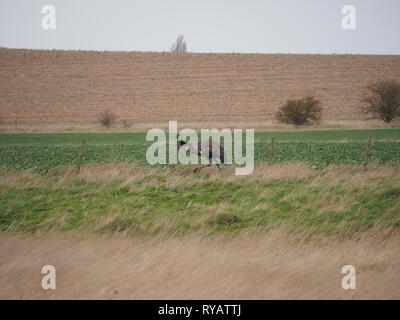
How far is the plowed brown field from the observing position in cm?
5403

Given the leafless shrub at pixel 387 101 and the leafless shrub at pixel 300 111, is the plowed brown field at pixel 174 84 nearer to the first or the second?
the leafless shrub at pixel 387 101

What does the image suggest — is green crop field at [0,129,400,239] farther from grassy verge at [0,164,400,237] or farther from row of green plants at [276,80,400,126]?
row of green plants at [276,80,400,126]

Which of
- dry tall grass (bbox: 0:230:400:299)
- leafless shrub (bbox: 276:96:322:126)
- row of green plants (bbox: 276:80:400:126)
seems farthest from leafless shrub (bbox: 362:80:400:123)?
dry tall grass (bbox: 0:230:400:299)

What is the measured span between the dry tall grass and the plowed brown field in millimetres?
44020

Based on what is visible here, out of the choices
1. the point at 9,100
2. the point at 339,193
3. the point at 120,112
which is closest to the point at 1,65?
the point at 9,100

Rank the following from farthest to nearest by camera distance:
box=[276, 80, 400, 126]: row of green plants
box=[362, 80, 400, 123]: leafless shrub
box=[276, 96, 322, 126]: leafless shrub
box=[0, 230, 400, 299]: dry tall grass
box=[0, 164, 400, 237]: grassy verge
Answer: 1. box=[276, 96, 322, 126]: leafless shrub
2. box=[276, 80, 400, 126]: row of green plants
3. box=[362, 80, 400, 123]: leafless shrub
4. box=[0, 164, 400, 237]: grassy verge
5. box=[0, 230, 400, 299]: dry tall grass

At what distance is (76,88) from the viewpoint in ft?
199

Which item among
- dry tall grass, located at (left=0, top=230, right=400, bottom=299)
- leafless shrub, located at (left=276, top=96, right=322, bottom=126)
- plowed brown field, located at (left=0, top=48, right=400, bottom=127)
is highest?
plowed brown field, located at (left=0, top=48, right=400, bottom=127)

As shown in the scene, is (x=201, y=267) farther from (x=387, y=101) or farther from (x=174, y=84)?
(x=174, y=84)

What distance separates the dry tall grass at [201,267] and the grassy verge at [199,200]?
82 cm

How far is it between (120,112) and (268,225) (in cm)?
4797

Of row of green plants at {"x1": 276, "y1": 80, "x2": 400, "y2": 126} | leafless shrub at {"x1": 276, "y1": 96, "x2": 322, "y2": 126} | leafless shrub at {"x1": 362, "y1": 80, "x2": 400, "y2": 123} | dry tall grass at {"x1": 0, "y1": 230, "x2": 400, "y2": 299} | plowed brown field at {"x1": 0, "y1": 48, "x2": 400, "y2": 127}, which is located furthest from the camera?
plowed brown field at {"x1": 0, "y1": 48, "x2": 400, "y2": 127}

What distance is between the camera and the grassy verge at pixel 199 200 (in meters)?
9.10

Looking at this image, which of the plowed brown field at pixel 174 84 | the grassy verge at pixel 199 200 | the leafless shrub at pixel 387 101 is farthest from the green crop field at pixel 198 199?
the plowed brown field at pixel 174 84
